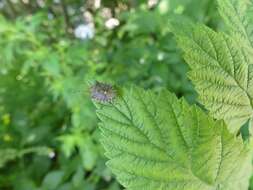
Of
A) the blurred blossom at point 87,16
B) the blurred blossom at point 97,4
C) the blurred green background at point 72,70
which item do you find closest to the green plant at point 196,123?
the blurred green background at point 72,70

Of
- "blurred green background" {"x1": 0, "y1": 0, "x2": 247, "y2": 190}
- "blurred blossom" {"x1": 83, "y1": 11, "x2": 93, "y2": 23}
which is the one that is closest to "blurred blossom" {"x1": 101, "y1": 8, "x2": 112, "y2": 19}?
"blurred green background" {"x1": 0, "y1": 0, "x2": 247, "y2": 190}

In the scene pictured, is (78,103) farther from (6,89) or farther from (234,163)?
(234,163)

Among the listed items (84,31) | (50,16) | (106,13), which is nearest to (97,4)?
(106,13)

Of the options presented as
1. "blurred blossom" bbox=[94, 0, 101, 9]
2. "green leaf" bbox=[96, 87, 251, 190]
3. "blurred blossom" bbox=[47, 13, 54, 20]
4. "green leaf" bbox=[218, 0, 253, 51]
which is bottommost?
"blurred blossom" bbox=[47, 13, 54, 20]

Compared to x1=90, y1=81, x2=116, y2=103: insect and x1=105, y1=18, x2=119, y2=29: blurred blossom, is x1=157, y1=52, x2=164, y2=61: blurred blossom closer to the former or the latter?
x1=105, y1=18, x2=119, y2=29: blurred blossom

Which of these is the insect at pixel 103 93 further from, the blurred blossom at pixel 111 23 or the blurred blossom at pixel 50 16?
the blurred blossom at pixel 50 16

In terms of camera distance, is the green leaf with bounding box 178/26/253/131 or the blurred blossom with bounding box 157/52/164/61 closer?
the green leaf with bounding box 178/26/253/131
